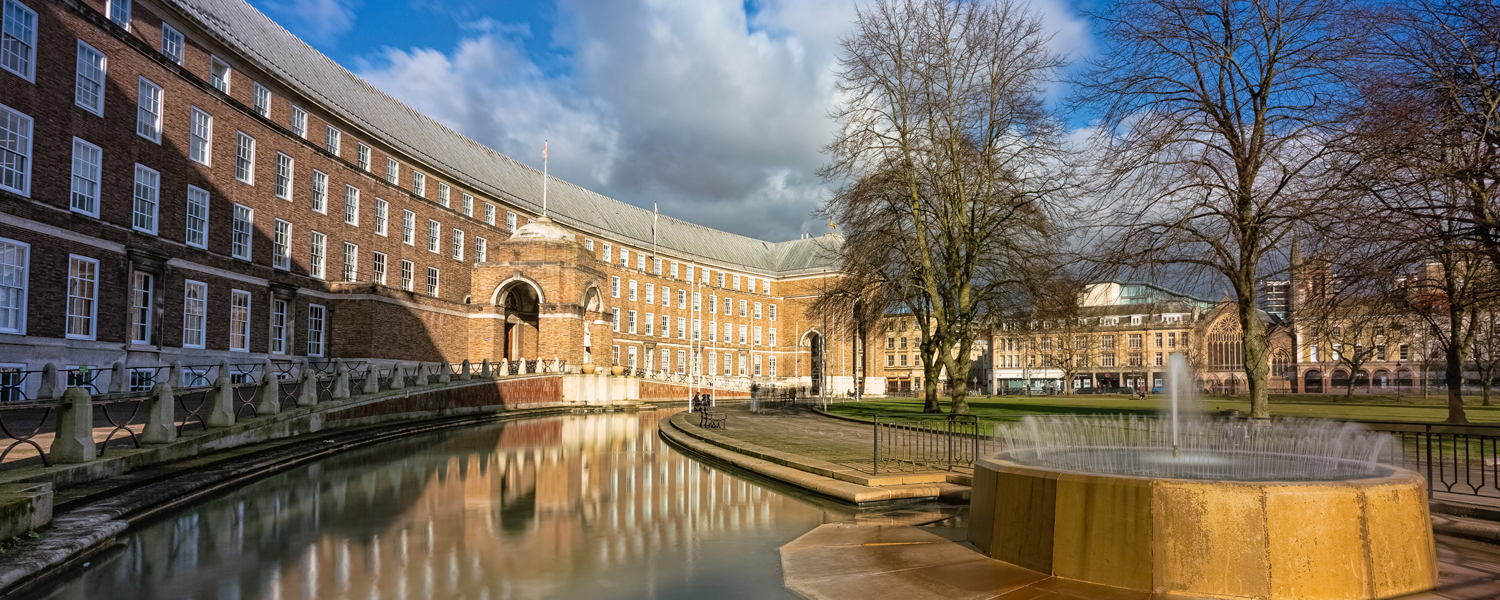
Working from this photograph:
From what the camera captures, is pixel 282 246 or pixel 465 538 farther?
pixel 282 246

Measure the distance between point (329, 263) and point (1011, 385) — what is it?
81636 mm

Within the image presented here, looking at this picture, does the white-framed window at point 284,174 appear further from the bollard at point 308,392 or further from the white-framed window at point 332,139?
the bollard at point 308,392

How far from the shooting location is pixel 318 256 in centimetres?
3631

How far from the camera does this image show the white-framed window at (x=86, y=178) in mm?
22125

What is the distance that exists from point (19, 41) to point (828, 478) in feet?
75.9

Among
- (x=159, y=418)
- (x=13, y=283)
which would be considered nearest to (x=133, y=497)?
(x=159, y=418)

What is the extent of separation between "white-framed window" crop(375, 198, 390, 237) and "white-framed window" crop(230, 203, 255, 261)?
9512mm

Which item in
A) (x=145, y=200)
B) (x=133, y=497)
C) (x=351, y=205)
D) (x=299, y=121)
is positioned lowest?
(x=133, y=497)

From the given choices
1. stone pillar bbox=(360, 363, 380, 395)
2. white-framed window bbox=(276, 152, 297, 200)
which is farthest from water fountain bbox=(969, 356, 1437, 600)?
white-framed window bbox=(276, 152, 297, 200)

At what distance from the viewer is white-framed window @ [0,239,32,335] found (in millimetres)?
19766

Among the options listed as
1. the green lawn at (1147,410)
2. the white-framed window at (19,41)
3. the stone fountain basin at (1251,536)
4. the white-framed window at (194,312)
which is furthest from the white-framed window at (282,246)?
the stone fountain basin at (1251,536)

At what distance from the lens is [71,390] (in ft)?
32.6

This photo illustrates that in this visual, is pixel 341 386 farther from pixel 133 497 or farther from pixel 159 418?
pixel 133 497

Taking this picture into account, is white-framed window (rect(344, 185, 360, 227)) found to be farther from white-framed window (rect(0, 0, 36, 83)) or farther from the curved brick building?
white-framed window (rect(0, 0, 36, 83))
